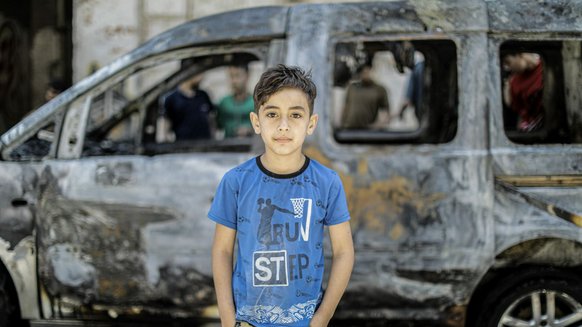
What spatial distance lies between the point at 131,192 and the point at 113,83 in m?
0.58

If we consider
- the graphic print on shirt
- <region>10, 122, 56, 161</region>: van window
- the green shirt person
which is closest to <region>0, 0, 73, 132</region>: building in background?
the green shirt person

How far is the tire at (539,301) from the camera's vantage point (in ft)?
13.5

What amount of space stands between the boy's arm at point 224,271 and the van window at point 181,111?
6.46ft

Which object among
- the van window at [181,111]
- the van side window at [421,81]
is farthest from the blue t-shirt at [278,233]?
the van window at [181,111]

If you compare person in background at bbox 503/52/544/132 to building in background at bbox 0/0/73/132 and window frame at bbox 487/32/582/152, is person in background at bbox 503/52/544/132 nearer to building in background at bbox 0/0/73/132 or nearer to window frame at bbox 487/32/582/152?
window frame at bbox 487/32/582/152

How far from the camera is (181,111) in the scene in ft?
24.2

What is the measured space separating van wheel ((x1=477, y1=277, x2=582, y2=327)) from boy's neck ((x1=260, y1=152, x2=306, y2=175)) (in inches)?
78.5

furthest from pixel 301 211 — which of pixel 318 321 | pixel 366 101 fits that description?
pixel 366 101

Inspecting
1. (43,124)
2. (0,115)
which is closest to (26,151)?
(43,124)

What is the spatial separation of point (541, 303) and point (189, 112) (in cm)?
401

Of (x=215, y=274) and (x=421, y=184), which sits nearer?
(x=215, y=274)

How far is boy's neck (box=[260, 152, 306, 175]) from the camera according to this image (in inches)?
99.5

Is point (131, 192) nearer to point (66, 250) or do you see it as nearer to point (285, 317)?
point (66, 250)

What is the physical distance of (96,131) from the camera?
532 cm
